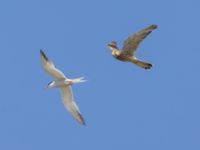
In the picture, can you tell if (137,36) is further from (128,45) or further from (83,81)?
(83,81)

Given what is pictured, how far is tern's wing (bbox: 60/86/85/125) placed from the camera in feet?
79.3

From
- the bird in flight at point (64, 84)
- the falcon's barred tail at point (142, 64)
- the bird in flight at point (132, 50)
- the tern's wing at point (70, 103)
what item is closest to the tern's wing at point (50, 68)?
the bird in flight at point (64, 84)

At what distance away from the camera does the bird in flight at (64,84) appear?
2331cm

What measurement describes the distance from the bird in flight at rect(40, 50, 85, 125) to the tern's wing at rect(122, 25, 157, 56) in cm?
166

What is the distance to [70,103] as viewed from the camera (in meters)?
24.4

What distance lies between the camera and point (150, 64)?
868 inches

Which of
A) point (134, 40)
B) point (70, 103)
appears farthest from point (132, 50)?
point (70, 103)

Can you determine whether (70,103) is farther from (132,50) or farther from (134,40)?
(134,40)

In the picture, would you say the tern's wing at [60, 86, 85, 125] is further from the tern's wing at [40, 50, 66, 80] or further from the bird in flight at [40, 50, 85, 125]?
the tern's wing at [40, 50, 66, 80]

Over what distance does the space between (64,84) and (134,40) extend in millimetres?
2977

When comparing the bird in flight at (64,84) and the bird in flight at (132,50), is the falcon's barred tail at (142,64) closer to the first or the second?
the bird in flight at (132,50)

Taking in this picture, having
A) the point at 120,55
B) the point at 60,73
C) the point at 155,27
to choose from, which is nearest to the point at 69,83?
the point at 60,73

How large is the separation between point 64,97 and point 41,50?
196 centimetres

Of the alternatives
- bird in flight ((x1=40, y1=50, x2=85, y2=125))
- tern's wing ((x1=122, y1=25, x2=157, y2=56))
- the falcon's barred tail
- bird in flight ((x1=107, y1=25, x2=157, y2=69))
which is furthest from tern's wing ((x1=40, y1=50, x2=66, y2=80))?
the falcon's barred tail
